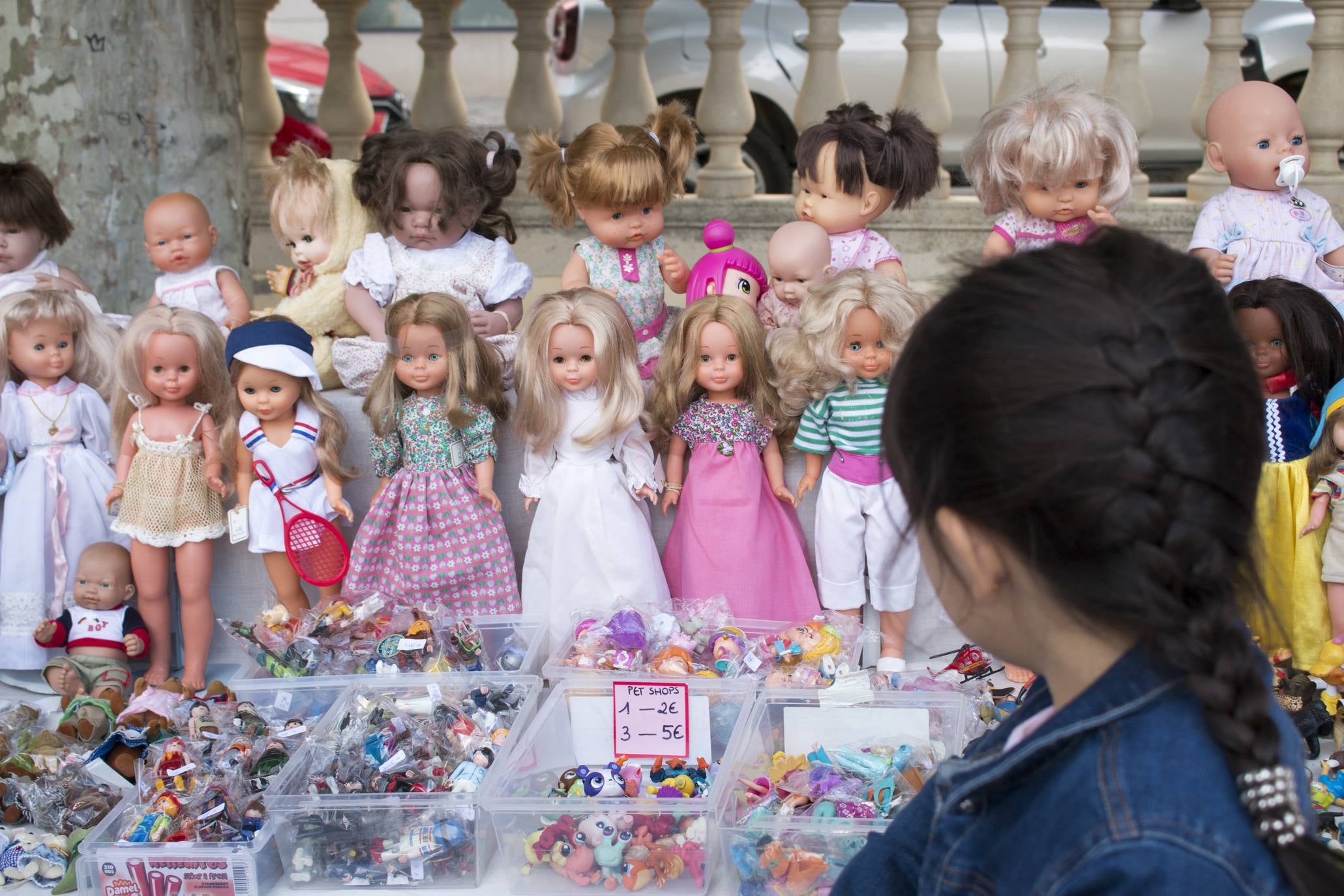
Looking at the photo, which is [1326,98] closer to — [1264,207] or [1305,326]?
[1264,207]

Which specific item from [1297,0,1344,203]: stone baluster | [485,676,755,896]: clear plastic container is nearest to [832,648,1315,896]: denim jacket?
[485,676,755,896]: clear plastic container

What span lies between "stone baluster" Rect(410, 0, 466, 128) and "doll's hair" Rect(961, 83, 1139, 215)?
2792 mm

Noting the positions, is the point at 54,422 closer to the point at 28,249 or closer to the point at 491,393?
the point at 28,249

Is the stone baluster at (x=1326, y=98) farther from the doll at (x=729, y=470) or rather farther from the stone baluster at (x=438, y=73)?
the stone baluster at (x=438, y=73)

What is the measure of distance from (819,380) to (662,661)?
0.74 m

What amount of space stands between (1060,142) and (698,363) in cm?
98

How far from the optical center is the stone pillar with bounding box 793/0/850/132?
5.03 meters

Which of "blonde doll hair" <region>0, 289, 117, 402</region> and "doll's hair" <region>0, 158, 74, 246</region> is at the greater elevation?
"doll's hair" <region>0, 158, 74, 246</region>

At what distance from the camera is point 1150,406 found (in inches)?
37.0

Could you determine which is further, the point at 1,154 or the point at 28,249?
the point at 1,154

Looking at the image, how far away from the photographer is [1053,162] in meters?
3.00

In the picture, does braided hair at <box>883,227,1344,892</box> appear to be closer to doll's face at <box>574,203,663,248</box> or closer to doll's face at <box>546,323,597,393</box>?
doll's face at <box>546,323,597,393</box>

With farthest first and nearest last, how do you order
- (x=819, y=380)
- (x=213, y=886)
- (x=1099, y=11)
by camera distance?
(x=1099, y=11)
(x=819, y=380)
(x=213, y=886)

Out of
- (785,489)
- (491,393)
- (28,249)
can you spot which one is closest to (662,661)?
(785,489)
